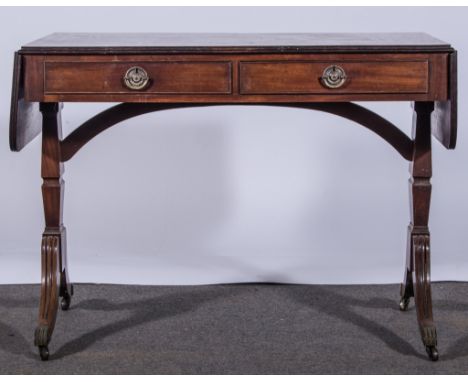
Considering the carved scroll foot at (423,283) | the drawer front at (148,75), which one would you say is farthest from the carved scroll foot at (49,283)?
the carved scroll foot at (423,283)

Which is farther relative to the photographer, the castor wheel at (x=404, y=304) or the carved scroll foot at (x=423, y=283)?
the castor wheel at (x=404, y=304)

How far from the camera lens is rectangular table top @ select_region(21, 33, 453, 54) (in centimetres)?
351

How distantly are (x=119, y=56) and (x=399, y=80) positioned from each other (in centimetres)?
88

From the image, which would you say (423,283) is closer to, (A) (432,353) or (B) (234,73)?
(A) (432,353)

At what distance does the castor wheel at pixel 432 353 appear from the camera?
145 inches

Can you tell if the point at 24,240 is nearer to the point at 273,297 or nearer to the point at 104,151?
the point at 104,151

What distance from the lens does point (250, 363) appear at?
12.0 ft

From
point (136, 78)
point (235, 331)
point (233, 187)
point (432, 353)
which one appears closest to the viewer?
point (136, 78)

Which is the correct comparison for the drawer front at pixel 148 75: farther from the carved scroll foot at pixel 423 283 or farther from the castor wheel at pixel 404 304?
the castor wheel at pixel 404 304

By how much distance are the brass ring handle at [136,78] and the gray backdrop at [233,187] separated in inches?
47.6

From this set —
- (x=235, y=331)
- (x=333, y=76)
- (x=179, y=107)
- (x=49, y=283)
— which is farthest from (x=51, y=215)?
(x=333, y=76)

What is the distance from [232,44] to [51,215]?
0.89m

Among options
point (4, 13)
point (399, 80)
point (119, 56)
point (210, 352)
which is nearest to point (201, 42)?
point (119, 56)

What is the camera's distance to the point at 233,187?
482 cm
